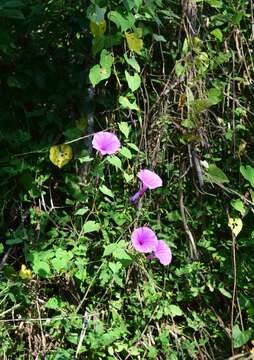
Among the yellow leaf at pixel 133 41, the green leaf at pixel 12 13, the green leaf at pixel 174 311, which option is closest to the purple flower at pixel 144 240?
the green leaf at pixel 174 311

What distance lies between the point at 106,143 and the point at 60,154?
0.17 metres

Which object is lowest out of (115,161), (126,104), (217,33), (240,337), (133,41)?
(240,337)

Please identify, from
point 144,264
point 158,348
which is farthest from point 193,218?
point 158,348

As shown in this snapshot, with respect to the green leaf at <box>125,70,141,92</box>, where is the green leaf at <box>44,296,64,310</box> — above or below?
below

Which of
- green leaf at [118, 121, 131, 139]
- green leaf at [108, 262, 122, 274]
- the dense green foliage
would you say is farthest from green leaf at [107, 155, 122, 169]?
green leaf at [108, 262, 122, 274]

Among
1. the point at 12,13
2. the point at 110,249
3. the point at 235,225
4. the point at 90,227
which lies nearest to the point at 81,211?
the point at 90,227

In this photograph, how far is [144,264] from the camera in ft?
7.03

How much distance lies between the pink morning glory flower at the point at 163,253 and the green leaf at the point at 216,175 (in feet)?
1.10

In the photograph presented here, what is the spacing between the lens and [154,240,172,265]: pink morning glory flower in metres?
2.02

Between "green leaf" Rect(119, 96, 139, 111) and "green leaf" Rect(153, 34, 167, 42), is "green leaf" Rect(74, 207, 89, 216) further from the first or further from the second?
"green leaf" Rect(153, 34, 167, 42)

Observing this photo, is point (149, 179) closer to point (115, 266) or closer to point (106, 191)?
point (106, 191)

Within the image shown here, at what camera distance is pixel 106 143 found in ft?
6.70

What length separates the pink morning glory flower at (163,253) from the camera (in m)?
2.02

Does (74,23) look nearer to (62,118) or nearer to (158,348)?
(62,118)
